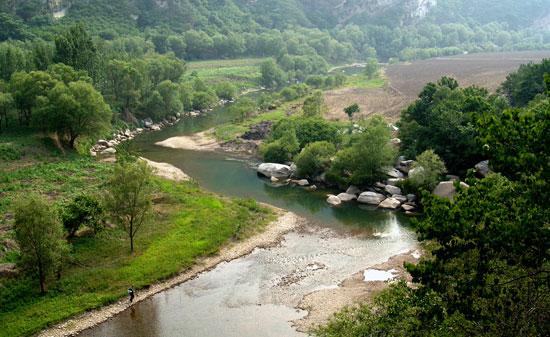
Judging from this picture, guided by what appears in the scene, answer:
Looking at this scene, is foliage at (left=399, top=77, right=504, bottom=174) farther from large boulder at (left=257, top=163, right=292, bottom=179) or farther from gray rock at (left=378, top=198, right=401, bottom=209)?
large boulder at (left=257, top=163, right=292, bottom=179)

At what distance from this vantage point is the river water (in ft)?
127

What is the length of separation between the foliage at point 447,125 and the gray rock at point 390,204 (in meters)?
9.80

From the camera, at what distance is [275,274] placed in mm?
46812

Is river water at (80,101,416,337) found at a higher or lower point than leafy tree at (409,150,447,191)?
lower

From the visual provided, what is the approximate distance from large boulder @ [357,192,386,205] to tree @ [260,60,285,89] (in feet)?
330

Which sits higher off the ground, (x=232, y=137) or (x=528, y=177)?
(x=528, y=177)

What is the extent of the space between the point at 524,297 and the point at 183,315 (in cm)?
2579

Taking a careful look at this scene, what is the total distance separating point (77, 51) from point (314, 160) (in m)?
51.3

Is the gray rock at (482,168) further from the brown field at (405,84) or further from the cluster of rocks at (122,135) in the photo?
the cluster of rocks at (122,135)

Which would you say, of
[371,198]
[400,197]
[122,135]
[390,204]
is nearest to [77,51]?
[122,135]

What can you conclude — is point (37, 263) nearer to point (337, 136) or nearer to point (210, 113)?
point (337, 136)

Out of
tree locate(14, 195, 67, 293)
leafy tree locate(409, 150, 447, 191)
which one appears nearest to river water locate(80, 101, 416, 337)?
leafy tree locate(409, 150, 447, 191)

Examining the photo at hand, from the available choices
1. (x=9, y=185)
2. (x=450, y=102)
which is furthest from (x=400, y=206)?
(x=9, y=185)

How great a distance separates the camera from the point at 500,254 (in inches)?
882
